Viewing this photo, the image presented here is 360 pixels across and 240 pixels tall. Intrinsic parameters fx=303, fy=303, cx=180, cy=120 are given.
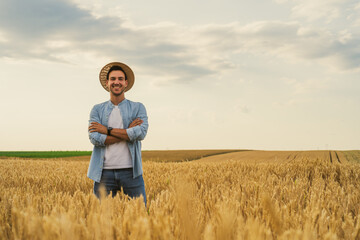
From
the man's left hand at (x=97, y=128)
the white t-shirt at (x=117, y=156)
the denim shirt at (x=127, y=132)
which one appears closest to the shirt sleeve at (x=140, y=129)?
the denim shirt at (x=127, y=132)

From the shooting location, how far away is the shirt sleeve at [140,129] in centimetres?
421

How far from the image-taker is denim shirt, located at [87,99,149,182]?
4.25m

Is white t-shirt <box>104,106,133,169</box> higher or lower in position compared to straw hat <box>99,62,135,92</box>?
lower

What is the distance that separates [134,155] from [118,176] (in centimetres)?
37

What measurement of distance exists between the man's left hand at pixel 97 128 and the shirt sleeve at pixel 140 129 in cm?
36

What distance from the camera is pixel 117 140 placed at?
14.1ft

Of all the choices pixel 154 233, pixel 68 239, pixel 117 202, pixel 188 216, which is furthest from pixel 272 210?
pixel 117 202

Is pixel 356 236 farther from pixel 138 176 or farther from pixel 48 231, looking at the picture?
pixel 138 176

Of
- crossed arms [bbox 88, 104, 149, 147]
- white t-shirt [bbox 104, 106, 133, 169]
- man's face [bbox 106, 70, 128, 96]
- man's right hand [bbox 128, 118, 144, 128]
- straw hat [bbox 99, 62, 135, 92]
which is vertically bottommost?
white t-shirt [bbox 104, 106, 133, 169]

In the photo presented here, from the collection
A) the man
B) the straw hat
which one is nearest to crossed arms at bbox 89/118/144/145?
the man

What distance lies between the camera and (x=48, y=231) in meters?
1.12

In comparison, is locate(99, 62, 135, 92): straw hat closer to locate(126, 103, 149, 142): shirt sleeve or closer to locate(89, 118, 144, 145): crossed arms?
locate(126, 103, 149, 142): shirt sleeve

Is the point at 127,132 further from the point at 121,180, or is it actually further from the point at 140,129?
the point at 121,180

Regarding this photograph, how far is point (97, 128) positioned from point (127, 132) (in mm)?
443
